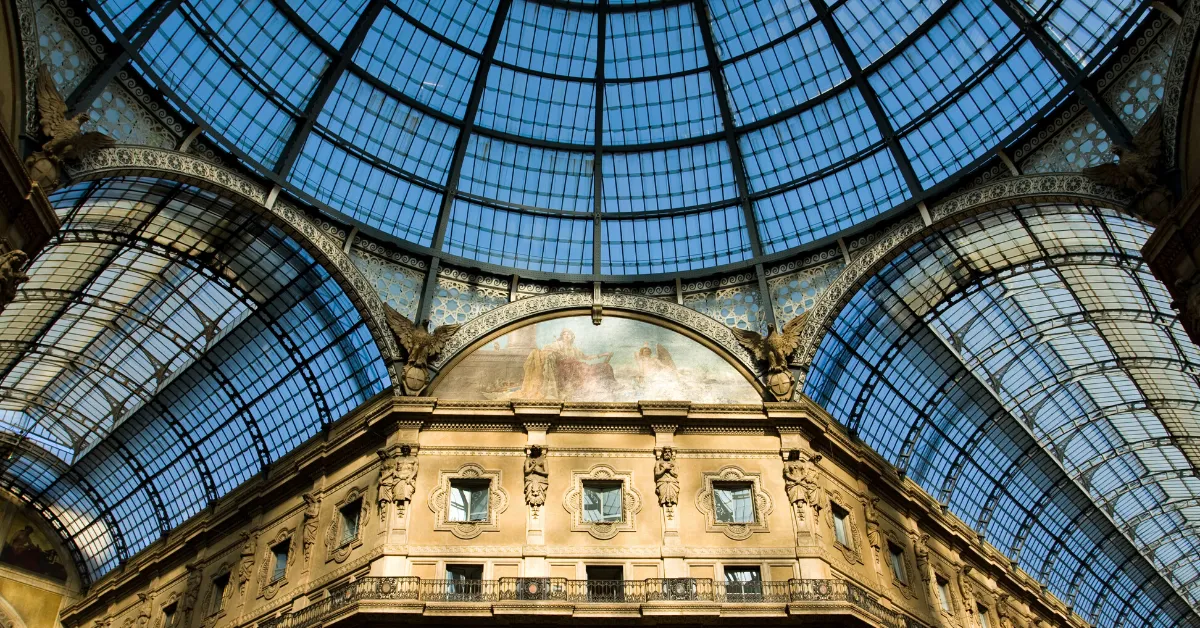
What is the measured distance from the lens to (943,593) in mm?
40500

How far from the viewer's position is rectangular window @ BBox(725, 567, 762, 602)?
30.0m

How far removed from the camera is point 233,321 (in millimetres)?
40719

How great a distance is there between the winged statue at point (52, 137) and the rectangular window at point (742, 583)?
21.6 meters

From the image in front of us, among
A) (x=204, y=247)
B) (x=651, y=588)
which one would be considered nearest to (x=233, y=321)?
(x=204, y=247)

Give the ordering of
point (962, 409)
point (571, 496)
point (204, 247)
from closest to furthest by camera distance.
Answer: point (571, 496), point (204, 247), point (962, 409)

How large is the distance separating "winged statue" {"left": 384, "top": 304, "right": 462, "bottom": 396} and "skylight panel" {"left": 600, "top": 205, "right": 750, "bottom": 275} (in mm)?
7334

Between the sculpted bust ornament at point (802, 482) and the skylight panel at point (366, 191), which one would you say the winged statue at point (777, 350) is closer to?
the sculpted bust ornament at point (802, 482)

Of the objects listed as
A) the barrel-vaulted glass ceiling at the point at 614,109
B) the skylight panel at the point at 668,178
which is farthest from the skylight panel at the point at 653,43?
the skylight panel at the point at 668,178

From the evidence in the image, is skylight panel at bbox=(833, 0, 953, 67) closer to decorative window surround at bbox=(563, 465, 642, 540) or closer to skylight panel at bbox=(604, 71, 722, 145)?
skylight panel at bbox=(604, 71, 722, 145)

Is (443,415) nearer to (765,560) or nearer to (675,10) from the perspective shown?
(765,560)

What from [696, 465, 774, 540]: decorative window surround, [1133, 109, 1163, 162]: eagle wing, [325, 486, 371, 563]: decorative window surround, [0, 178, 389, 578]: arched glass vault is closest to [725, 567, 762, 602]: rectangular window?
[696, 465, 774, 540]: decorative window surround

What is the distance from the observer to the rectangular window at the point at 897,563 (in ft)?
120

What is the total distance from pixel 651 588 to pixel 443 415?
9.31 m

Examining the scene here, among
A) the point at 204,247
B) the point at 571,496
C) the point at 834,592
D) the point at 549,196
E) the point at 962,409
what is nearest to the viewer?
the point at 834,592
